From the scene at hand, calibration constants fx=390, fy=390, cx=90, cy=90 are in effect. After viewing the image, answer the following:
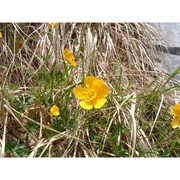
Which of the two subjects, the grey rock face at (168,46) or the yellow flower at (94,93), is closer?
the yellow flower at (94,93)

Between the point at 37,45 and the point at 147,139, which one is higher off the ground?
the point at 37,45

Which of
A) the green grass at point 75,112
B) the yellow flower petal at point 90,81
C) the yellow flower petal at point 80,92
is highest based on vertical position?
the yellow flower petal at point 90,81

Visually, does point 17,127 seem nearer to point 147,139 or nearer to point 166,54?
point 147,139

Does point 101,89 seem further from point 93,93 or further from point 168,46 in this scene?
point 168,46

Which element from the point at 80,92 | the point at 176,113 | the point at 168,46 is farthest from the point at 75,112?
the point at 168,46

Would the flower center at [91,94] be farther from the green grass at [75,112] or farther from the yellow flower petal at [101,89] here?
the green grass at [75,112]

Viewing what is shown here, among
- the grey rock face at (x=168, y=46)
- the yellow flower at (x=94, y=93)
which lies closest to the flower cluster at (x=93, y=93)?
the yellow flower at (x=94, y=93)
